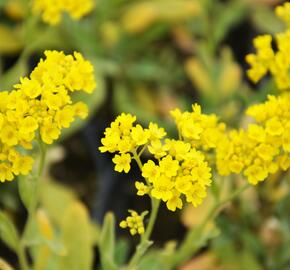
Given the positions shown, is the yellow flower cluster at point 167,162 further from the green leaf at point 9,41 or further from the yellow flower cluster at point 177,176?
the green leaf at point 9,41

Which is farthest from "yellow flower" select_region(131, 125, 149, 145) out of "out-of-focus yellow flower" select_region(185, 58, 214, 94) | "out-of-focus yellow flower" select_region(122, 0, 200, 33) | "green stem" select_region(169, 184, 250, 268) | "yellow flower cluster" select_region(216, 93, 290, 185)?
"out-of-focus yellow flower" select_region(122, 0, 200, 33)

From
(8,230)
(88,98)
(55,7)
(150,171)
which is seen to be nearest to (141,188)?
(150,171)

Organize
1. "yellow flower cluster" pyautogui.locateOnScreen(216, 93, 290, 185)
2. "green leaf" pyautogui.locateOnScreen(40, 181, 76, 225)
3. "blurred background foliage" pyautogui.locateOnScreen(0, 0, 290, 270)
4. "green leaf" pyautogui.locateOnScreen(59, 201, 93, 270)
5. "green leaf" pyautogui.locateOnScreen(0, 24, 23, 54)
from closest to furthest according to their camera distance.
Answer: "yellow flower cluster" pyautogui.locateOnScreen(216, 93, 290, 185) → "green leaf" pyautogui.locateOnScreen(59, 201, 93, 270) → "blurred background foliage" pyautogui.locateOnScreen(0, 0, 290, 270) → "green leaf" pyautogui.locateOnScreen(40, 181, 76, 225) → "green leaf" pyautogui.locateOnScreen(0, 24, 23, 54)

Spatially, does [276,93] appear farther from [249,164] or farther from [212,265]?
[212,265]

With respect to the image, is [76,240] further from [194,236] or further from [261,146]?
[261,146]

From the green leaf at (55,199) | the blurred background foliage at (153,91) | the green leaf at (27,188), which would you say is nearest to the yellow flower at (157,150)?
the green leaf at (27,188)

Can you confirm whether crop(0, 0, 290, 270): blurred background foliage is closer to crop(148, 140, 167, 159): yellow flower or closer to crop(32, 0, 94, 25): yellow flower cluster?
crop(32, 0, 94, 25): yellow flower cluster
